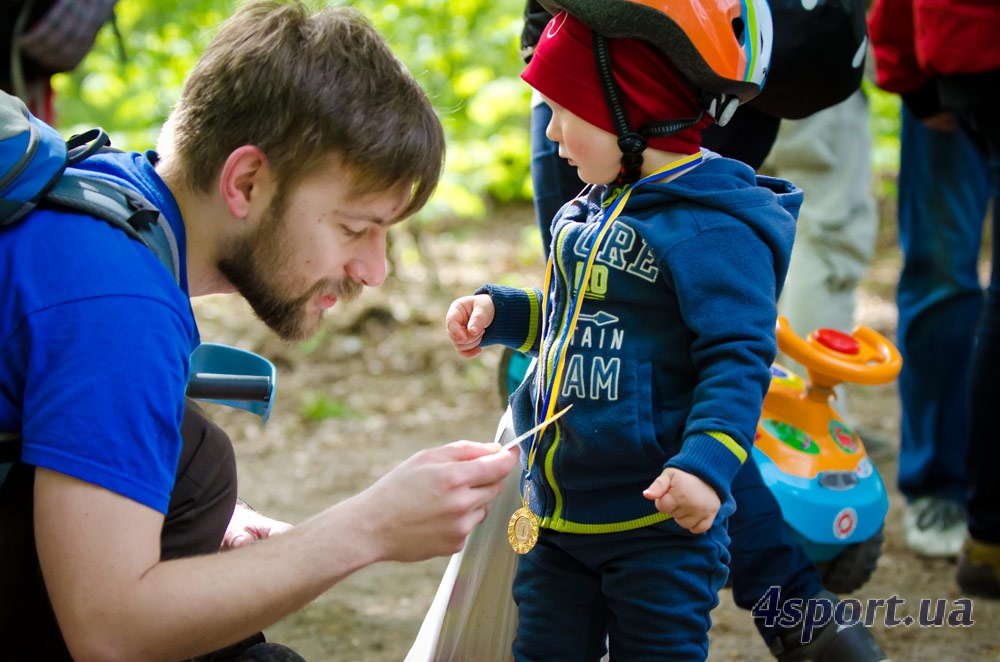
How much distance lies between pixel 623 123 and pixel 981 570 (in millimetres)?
1986

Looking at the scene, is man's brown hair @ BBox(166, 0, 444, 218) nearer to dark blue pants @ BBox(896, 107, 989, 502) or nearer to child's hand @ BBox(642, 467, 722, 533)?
child's hand @ BBox(642, 467, 722, 533)

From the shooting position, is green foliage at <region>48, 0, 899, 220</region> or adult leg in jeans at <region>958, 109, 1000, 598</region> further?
green foliage at <region>48, 0, 899, 220</region>

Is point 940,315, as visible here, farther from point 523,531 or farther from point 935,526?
point 523,531

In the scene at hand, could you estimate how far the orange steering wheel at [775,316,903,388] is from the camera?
237cm

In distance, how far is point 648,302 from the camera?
171 cm

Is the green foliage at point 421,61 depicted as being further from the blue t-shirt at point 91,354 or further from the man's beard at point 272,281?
the blue t-shirt at point 91,354

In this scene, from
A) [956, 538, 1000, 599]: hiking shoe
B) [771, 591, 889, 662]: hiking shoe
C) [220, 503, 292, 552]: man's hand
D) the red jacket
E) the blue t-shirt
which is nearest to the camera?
the blue t-shirt

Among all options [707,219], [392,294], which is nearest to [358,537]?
[707,219]

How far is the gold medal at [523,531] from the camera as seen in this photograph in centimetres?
176


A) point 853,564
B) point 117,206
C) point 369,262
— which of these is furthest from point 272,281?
point 853,564

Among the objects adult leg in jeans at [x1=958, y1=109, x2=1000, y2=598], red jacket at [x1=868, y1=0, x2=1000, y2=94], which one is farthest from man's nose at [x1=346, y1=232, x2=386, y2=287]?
adult leg in jeans at [x1=958, y1=109, x2=1000, y2=598]

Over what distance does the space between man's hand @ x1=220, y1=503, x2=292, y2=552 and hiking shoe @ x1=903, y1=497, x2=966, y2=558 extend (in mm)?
2160

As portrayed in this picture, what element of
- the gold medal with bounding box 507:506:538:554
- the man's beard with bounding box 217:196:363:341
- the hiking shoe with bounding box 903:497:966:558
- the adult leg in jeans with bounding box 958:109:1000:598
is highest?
the man's beard with bounding box 217:196:363:341

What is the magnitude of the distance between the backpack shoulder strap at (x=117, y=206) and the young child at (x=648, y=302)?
2.17 feet
